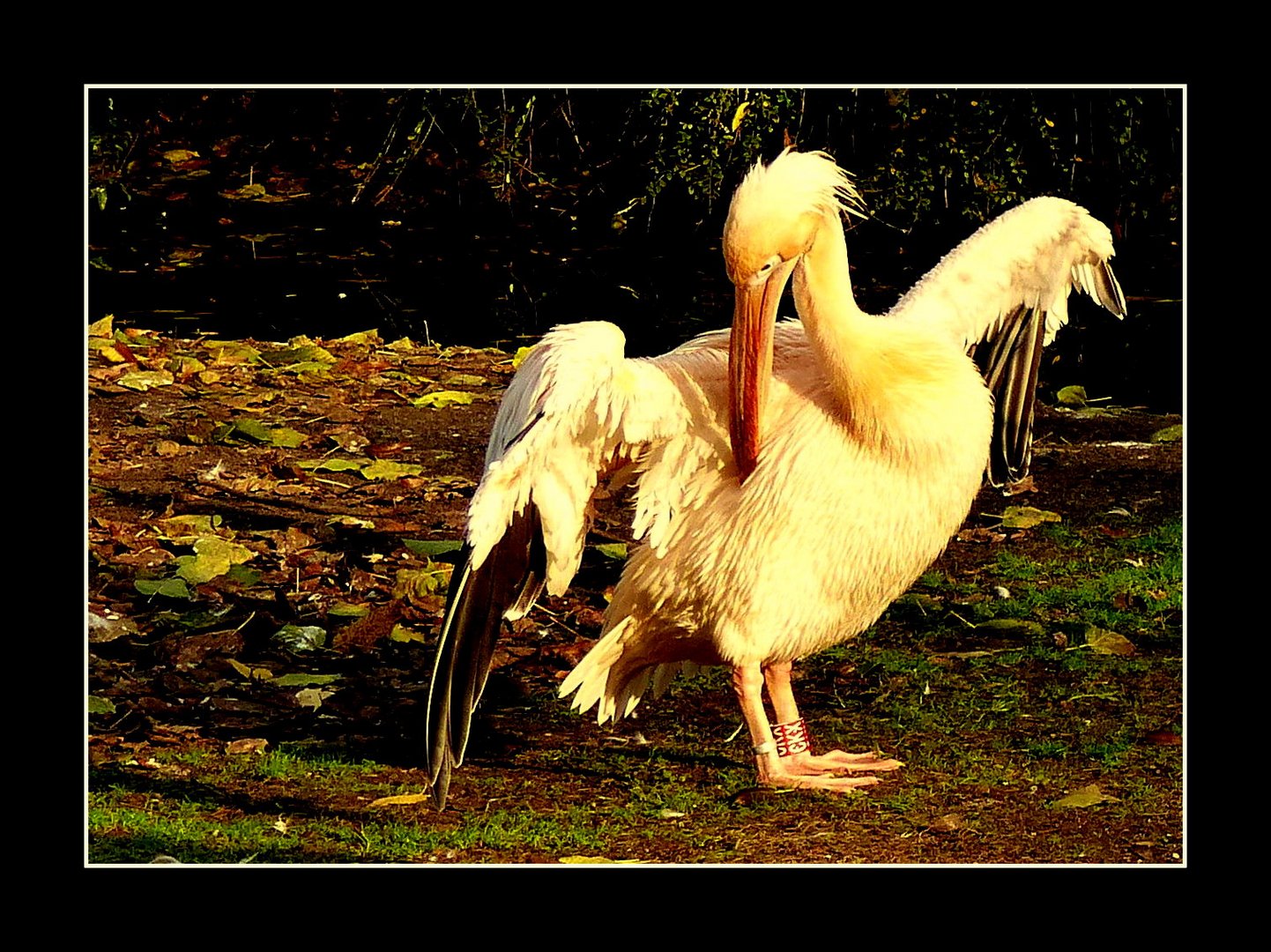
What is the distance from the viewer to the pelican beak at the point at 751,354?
13.1ft

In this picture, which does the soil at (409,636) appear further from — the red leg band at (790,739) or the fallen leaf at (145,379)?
the red leg band at (790,739)

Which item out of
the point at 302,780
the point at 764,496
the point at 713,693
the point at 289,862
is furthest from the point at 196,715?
the point at 764,496

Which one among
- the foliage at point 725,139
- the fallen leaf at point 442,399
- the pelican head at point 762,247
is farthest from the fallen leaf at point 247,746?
the fallen leaf at point 442,399

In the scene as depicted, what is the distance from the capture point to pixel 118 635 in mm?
5109

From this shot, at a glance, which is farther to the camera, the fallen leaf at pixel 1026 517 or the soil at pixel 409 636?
the fallen leaf at pixel 1026 517

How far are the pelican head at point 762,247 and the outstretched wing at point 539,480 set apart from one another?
0.15 meters

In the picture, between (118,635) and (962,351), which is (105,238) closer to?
(118,635)

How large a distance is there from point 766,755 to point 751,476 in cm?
67

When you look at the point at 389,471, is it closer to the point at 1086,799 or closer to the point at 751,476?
the point at 751,476

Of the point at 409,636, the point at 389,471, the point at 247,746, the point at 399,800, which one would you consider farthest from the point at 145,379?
the point at 399,800

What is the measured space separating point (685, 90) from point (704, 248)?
74.3 inches

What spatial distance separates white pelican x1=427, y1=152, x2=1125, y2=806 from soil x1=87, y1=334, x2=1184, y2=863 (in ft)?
0.82

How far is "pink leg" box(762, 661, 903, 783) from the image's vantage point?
4.39 m

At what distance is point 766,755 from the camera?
14.2ft
